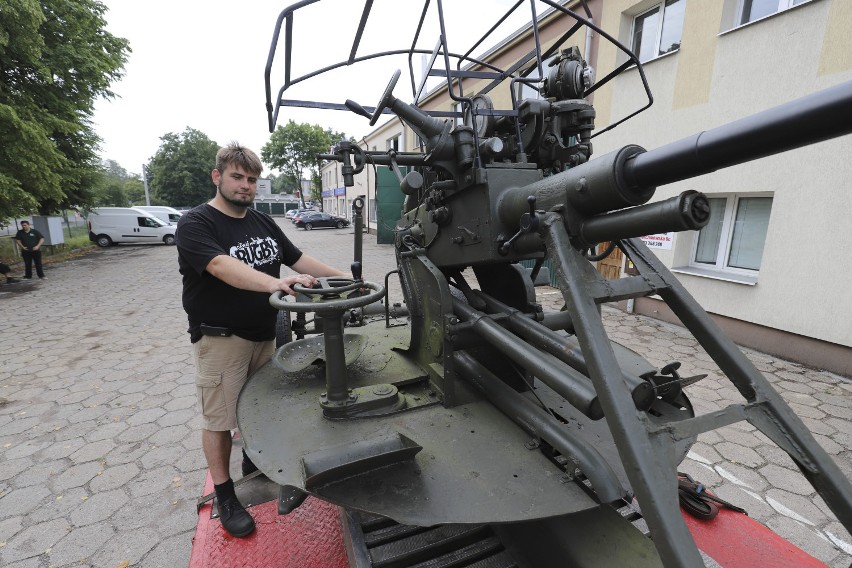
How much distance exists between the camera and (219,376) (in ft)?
8.46

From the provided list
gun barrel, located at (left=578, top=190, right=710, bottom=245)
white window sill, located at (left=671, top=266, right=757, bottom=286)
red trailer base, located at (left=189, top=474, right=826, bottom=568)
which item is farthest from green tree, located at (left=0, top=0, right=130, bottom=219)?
white window sill, located at (left=671, top=266, right=757, bottom=286)

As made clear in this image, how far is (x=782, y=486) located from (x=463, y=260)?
3.15 metres

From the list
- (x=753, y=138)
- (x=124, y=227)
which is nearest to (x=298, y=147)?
(x=124, y=227)

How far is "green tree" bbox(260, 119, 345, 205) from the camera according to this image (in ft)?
188

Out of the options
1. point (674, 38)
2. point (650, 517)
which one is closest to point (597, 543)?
point (650, 517)

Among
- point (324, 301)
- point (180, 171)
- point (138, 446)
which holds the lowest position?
point (138, 446)

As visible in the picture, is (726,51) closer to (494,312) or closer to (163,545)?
(494,312)

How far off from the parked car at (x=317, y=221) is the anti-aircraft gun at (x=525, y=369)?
110 feet

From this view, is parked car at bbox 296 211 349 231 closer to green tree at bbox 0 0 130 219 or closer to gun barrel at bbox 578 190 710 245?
green tree at bbox 0 0 130 219

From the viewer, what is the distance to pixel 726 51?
5.98m

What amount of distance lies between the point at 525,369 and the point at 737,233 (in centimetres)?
622

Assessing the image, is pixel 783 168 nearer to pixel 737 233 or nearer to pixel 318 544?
pixel 737 233

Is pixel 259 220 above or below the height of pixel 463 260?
above

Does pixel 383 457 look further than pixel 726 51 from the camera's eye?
No
